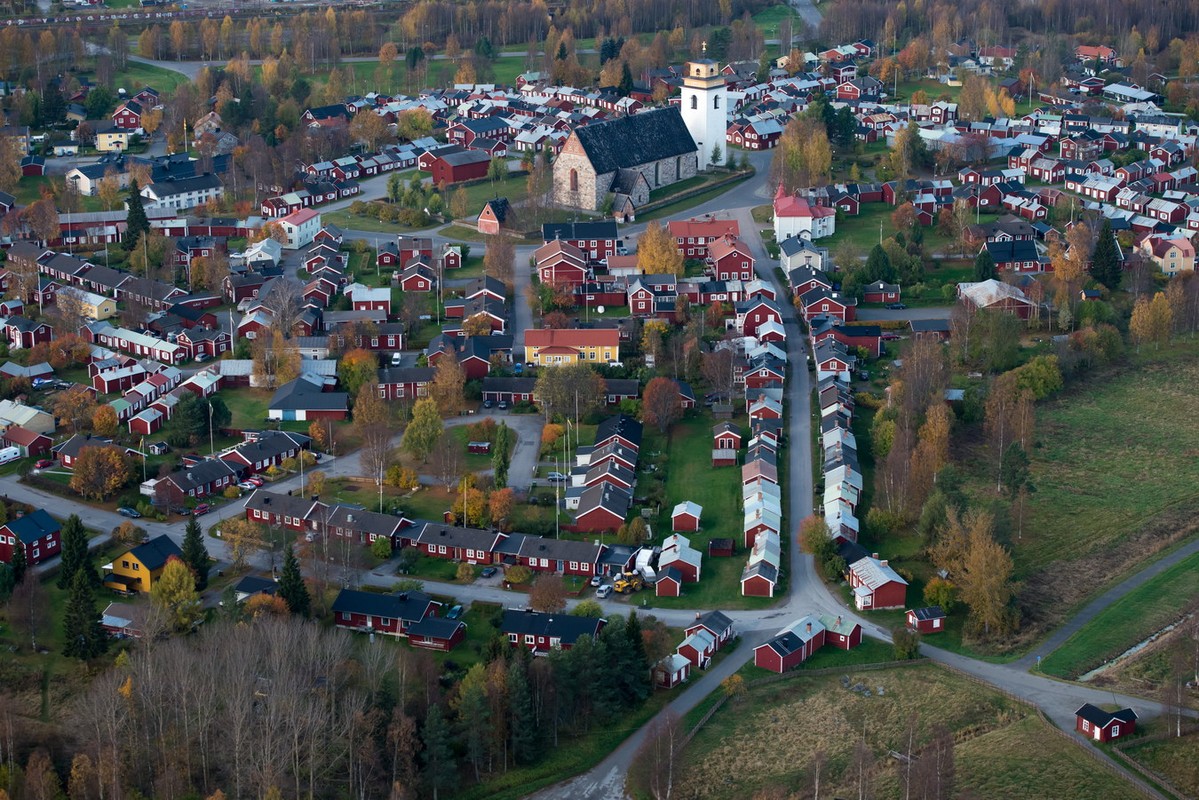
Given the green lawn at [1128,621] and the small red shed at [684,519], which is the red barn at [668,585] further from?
the green lawn at [1128,621]

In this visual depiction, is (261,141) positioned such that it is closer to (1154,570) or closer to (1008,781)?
(1154,570)

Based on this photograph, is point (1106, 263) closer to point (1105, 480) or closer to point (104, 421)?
point (1105, 480)

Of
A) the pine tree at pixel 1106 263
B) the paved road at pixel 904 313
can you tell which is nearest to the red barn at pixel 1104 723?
the paved road at pixel 904 313

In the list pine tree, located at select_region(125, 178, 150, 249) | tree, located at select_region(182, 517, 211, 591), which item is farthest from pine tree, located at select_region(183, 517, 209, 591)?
pine tree, located at select_region(125, 178, 150, 249)

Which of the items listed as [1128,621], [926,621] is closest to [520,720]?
[926,621]

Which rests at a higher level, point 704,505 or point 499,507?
point 499,507

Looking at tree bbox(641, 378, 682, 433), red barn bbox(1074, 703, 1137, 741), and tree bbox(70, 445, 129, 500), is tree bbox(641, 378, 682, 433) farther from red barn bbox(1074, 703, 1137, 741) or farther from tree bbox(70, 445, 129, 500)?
red barn bbox(1074, 703, 1137, 741)
